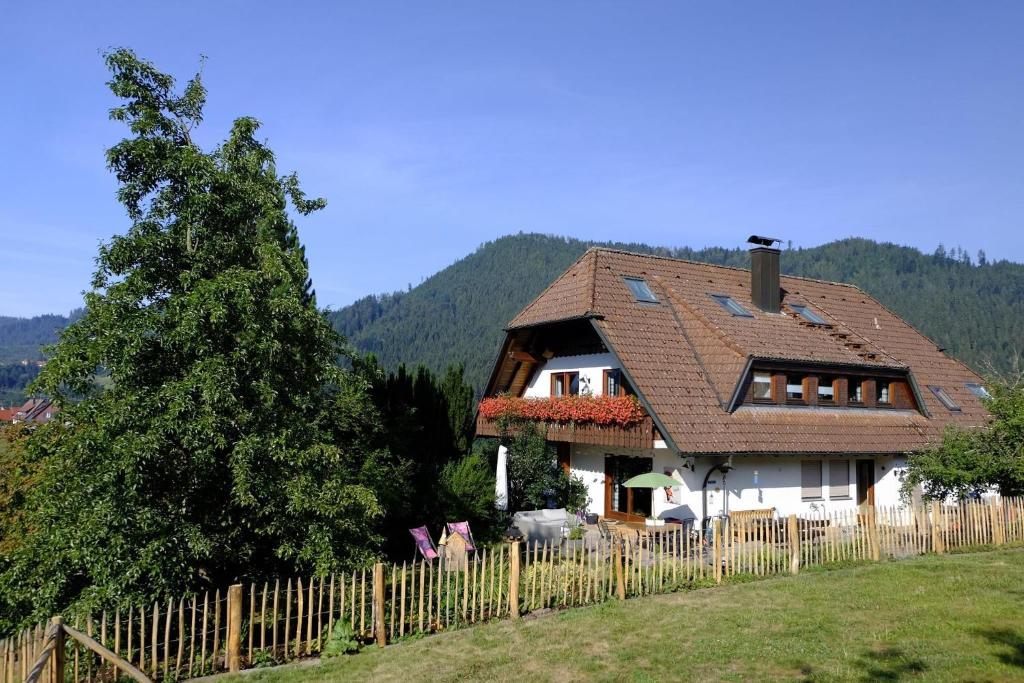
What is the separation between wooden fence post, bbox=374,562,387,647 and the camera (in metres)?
10.5

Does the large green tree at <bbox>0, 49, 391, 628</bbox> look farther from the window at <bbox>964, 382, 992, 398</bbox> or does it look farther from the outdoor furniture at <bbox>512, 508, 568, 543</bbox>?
the window at <bbox>964, 382, 992, 398</bbox>

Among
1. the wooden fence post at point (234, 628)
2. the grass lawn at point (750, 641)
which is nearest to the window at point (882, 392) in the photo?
the grass lawn at point (750, 641)

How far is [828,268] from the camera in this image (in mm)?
197250

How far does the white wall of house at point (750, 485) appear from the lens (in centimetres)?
1950

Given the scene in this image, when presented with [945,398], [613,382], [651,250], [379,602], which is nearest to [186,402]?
[379,602]

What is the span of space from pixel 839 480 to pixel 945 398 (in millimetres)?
5777

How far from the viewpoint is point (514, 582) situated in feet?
38.3

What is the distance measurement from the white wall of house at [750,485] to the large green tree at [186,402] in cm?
1041

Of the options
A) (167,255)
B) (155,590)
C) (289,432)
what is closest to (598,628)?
(289,432)

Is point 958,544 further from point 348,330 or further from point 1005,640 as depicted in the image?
point 348,330

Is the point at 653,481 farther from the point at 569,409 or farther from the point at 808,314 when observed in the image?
the point at 808,314

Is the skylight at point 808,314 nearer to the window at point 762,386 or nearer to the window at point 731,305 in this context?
the window at point 731,305

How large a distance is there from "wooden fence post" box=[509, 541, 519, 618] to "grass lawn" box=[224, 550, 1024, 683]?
1.06 feet

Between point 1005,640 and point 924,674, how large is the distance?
1979 millimetres
